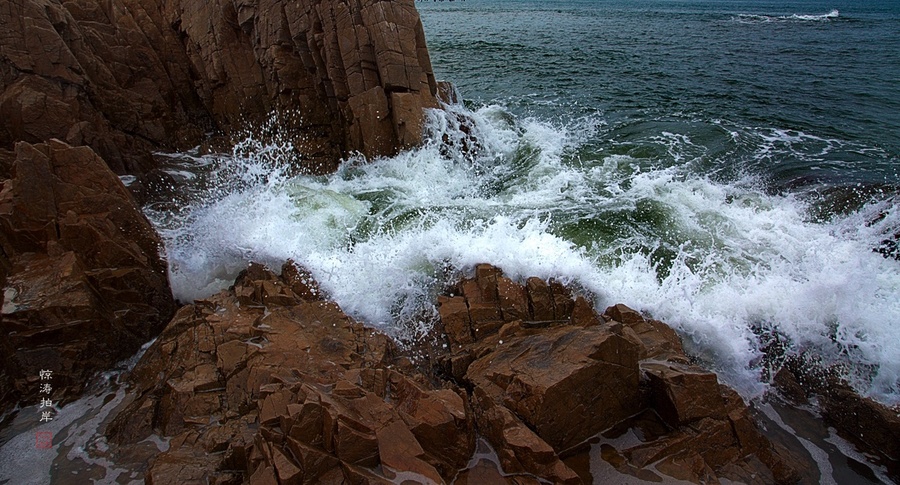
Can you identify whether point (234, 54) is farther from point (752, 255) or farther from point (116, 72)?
point (752, 255)

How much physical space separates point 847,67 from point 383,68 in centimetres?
2106

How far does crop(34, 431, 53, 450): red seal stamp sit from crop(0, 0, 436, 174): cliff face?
24.0ft

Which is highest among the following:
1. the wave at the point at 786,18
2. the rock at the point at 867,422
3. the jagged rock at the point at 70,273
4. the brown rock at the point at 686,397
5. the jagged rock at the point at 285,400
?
the wave at the point at 786,18

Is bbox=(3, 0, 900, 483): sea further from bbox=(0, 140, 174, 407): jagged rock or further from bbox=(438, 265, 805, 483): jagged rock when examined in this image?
bbox=(438, 265, 805, 483): jagged rock

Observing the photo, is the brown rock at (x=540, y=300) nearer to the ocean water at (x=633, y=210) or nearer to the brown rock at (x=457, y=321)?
the ocean water at (x=633, y=210)

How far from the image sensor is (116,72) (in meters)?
13.0

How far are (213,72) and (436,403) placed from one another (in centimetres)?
1245

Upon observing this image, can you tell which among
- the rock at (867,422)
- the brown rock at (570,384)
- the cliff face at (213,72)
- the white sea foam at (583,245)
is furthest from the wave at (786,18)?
the brown rock at (570,384)

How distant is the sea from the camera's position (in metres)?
7.68

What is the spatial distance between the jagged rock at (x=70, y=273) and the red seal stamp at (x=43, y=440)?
0.59m

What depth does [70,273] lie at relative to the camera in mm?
6867

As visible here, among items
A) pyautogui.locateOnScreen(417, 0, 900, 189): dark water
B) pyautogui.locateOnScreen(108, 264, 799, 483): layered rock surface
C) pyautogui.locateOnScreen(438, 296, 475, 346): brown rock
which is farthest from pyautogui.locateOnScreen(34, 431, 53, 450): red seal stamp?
pyautogui.locateOnScreen(417, 0, 900, 189): dark water

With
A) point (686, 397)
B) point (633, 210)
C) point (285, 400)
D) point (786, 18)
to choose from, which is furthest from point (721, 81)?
point (786, 18)

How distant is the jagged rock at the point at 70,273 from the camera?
645cm
